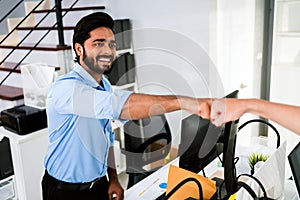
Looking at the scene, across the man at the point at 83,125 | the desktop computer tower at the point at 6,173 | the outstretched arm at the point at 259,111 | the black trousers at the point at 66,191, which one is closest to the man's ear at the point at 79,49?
the man at the point at 83,125

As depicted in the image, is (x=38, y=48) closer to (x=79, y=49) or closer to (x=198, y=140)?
(x=79, y=49)

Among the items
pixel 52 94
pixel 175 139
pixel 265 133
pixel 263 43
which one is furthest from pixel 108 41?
pixel 265 133

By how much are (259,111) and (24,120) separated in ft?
6.34

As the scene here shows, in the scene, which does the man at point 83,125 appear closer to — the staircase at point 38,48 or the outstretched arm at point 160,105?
the outstretched arm at point 160,105

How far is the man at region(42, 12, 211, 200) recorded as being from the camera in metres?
1.33

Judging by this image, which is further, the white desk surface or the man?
the white desk surface

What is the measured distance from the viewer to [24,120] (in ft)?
7.94

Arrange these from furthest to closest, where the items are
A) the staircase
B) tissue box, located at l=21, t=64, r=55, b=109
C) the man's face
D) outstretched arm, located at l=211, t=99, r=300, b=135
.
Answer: the staircase
tissue box, located at l=21, t=64, r=55, b=109
the man's face
outstretched arm, located at l=211, t=99, r=300, b=135

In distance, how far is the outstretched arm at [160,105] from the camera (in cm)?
96

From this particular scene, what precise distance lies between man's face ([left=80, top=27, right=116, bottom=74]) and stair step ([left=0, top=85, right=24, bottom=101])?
1472mm

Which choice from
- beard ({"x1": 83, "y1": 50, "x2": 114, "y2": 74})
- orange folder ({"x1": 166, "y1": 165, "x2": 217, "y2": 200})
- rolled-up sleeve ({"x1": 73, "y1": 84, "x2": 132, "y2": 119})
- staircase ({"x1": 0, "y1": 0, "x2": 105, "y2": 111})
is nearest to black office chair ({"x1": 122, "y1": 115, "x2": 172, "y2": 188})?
staircase ({"x1": 0, "y1": 0, "x2": 105, "y2": 111})

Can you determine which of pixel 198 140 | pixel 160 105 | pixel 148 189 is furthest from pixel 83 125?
pixel 160 105

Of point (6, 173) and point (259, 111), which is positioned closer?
point (259, 111)

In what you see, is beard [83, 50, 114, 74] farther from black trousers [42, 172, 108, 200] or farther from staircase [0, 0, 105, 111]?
staircase [0, 0, 105, 111]
